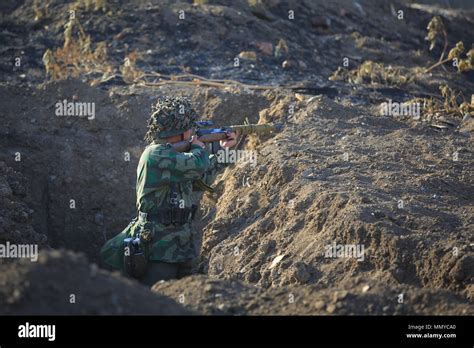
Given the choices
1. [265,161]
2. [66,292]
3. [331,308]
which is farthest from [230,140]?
[66,292]

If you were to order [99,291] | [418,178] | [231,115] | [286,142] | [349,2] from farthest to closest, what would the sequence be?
[349,2]
[231,115]
[286,142]
[418,178]
[99,291]

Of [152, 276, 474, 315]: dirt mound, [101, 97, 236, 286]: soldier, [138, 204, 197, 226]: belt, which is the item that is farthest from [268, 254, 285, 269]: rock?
[152, 276, 474, 315]: dirt mound

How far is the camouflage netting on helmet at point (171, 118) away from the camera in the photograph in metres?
6.69

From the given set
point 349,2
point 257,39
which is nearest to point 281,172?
point 257,39

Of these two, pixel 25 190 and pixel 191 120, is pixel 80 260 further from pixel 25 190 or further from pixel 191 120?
pixel 25 190

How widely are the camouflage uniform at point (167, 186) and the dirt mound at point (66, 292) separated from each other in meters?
1.86

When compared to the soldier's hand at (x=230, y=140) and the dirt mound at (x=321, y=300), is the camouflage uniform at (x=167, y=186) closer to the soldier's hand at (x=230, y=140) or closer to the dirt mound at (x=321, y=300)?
the soldier's hand at (x=230, y=140)

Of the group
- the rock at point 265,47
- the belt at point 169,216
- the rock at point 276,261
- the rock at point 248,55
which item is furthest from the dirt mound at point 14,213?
the rock at point 265,47

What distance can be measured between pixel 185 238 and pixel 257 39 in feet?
17.5

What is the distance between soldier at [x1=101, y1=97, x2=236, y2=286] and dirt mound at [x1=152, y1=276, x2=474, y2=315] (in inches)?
52.6

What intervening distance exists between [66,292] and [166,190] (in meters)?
2.21

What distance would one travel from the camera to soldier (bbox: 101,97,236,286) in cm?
661

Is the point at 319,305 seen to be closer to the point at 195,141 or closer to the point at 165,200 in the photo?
the point at 165,200

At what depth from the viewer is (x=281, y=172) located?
749cm
